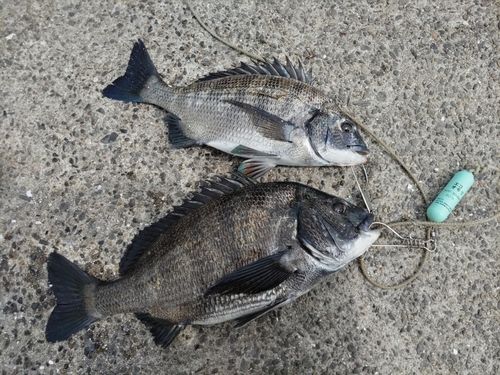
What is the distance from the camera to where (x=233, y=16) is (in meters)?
3.16

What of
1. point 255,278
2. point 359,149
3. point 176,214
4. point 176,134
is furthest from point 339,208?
point 176,134

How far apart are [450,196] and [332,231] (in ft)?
3.17

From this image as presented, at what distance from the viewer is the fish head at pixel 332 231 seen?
2279 mm

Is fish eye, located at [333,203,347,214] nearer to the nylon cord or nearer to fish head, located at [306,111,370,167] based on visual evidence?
fish head, located at [306,111,370,167]

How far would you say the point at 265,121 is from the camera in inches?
103

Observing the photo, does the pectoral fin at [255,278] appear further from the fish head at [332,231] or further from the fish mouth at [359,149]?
the fish mouth at [359,149]

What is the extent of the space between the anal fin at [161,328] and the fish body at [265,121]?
968 millimetres

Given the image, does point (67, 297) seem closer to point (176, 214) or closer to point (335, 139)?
point (176, 214)

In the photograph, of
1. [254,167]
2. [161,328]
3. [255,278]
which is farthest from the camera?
[254,167]

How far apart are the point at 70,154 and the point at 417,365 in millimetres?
2503

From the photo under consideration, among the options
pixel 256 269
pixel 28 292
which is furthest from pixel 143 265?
pixel 28 292

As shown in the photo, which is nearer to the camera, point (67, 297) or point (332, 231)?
point (332, 231)

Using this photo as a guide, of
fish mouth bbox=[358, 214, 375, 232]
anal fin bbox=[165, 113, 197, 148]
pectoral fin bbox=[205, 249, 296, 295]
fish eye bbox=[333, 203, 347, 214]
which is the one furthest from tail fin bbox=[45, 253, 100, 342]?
fish mouth bbox=[358, 214, 375, 232]

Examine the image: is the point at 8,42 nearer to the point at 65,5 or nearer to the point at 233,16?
the point at 65,5
